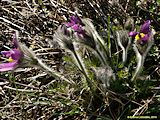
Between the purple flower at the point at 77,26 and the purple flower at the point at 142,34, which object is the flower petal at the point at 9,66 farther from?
the purple flower at the point at 142,34

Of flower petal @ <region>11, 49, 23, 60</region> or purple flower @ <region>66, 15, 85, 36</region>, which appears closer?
flower petal @ <region>11, 49, 23, 60</region>

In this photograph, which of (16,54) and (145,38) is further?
(145,38)

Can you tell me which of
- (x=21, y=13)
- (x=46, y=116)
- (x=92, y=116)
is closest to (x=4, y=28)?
(x=21, y=13)

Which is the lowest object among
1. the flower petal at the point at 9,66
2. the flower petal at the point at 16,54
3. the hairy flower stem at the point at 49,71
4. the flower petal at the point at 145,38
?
the hairy flower stem at the point at 49,71

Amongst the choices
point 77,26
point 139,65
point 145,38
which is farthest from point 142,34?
point 77,26

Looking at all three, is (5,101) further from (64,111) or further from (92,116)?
(92,116)

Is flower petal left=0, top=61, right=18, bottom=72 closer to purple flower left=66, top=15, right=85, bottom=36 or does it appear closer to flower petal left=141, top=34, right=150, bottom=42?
purple flower left=66, top=15, right=85, bottom=36

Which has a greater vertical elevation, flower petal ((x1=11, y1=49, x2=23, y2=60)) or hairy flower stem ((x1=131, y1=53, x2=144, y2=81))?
flower petal ((x1=11, y1=49, x2=23, y2=60))

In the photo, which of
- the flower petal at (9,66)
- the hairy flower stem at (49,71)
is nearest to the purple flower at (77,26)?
the hairy flower stem at (49,71)

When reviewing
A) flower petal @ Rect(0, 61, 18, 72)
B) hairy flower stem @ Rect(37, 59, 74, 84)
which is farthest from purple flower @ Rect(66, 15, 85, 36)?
flower petal @ Rect(0, 61, 18, 72)

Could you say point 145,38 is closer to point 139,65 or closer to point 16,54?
point 139,65

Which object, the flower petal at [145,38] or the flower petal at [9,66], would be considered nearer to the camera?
the flower petal at [9,66]
